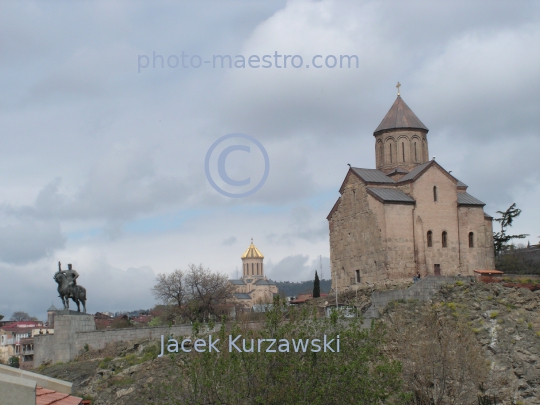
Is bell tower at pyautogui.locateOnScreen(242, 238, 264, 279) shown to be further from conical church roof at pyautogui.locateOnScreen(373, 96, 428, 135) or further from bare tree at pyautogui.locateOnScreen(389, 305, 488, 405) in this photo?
bare tree at pyautogui.locateOnScreen(389, 305, 488, 405)

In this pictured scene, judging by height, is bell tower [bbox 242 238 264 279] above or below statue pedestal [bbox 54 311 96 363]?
above

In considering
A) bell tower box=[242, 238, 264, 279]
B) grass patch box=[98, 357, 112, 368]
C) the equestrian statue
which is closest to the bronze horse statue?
the equestrian statue

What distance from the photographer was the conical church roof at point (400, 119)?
42.4m

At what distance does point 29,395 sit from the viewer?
9.44 meters

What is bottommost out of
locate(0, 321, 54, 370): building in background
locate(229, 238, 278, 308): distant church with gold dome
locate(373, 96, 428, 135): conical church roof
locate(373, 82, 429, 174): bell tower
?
locate(0, 321, 54, 370): building in background

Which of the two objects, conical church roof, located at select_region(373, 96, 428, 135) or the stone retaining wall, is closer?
the stone retaining wall

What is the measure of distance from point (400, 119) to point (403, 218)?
636 cm

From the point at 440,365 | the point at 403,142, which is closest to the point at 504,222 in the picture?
the point at 403,142

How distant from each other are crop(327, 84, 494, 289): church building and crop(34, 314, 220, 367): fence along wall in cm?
1077

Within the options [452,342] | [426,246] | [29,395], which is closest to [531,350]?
[452,342]

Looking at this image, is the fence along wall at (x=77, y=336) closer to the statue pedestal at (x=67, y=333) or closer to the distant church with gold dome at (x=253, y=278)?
the statue pedestal at (x=67, y=333)

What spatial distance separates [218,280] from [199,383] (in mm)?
34874

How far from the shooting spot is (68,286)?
32.9 metres

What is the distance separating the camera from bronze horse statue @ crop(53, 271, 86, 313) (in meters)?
32.9
